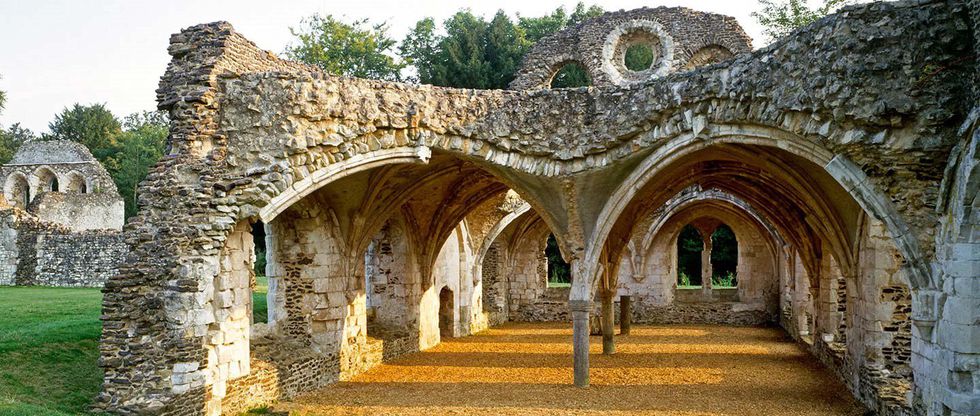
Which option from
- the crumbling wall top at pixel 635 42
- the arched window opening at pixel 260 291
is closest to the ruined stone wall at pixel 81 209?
the arched window opening at pixel 260 291

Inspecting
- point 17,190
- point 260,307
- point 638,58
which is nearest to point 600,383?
point 260,307

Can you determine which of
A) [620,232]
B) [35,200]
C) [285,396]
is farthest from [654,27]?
[35,200]

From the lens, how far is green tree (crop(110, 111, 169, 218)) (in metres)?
32.2

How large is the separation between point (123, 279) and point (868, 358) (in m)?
8.25

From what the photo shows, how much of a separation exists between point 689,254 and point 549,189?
691 inches

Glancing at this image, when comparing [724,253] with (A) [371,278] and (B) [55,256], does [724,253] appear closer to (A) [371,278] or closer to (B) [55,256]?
(A) [371,278]

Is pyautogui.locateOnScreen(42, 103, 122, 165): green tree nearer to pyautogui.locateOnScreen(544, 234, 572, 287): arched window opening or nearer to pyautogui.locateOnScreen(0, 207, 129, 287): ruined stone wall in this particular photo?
pyautogui.locateOnScreen(0, 207, 129, 287): ruined stone wall

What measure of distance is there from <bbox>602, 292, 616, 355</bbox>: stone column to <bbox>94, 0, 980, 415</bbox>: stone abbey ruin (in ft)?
0.12

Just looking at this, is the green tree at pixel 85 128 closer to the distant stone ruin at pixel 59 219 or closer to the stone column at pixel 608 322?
the distant stone ruin at pixel 59 219

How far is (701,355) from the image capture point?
520 inches

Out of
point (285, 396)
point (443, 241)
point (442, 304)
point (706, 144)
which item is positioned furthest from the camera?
point (442, 304)

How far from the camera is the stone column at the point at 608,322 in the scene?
13062 millimetres

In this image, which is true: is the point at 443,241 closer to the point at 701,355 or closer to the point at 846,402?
the point at 701,355

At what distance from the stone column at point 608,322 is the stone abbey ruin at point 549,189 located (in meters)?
0.04
